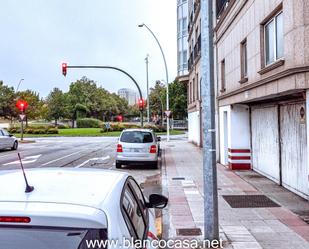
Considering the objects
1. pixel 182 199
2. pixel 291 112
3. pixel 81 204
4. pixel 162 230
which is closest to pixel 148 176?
pixel 182 199

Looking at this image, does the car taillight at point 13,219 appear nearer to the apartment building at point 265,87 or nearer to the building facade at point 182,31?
the apartment building at point 265,87

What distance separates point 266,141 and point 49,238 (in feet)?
37.1

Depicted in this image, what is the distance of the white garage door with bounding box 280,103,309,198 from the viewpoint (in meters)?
9.48

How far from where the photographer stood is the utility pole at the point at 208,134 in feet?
20.2

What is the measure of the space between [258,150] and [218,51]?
20.2 feet

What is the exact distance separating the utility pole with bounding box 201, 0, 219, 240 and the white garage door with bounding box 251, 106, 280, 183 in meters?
5.97

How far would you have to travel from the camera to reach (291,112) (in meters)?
10.4

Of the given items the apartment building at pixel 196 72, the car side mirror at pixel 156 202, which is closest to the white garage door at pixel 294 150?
the car side mirror at pixel 156 202

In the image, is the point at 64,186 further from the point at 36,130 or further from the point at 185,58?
the point at 36,130

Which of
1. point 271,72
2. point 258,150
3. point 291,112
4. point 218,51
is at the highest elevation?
point 218,51

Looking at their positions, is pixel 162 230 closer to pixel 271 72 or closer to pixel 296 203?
pixel 296 203

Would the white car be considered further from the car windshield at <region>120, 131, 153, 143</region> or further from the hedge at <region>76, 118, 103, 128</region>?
the hedge at <region>76, 118, 103, 128</region>

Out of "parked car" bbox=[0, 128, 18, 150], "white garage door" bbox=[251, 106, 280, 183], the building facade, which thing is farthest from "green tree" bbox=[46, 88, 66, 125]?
"white garage door" bbox=[251, 106, 280, 183]

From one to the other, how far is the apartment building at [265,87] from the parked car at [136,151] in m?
2.91
